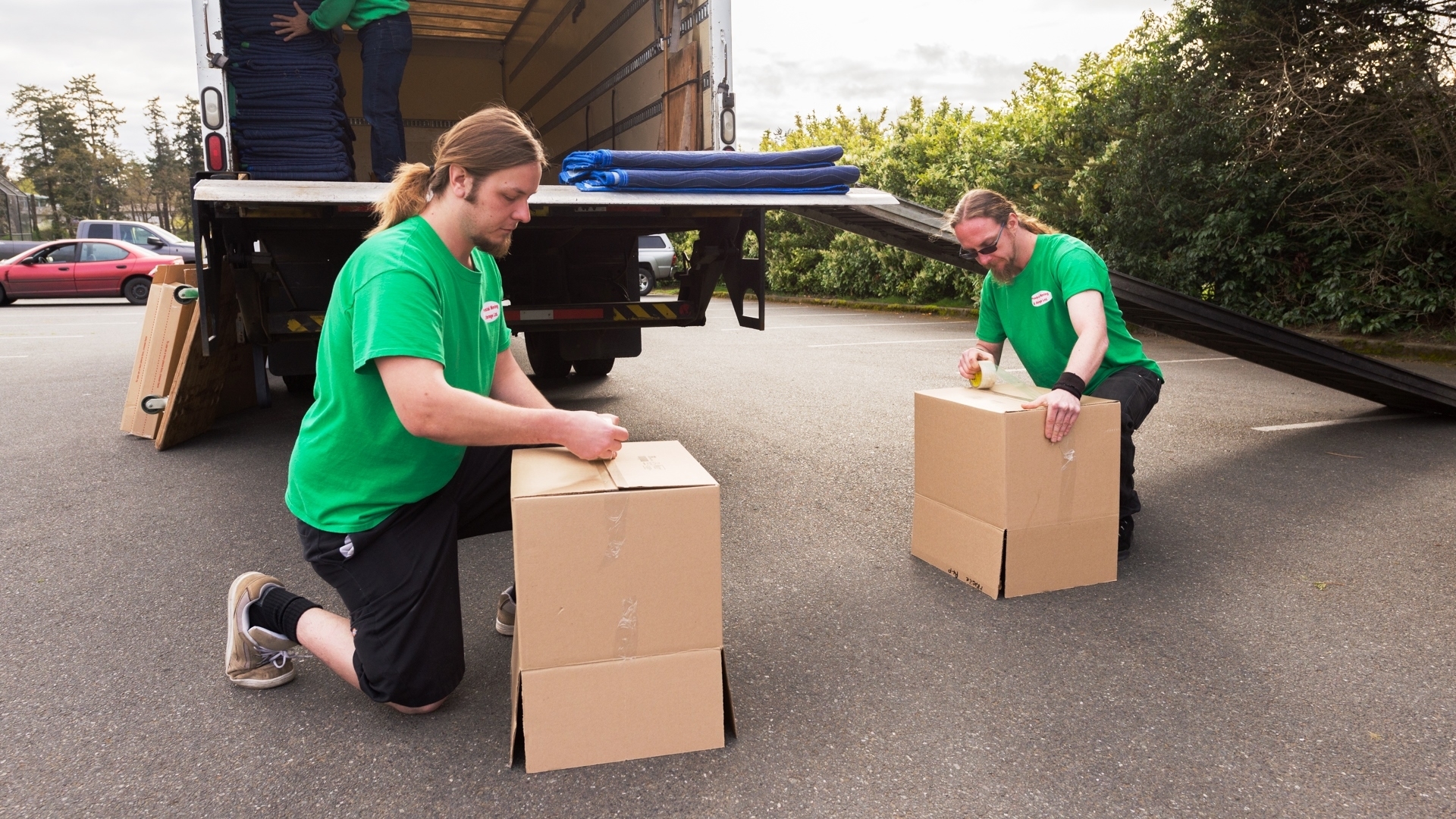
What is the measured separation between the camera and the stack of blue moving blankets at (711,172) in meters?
4.11

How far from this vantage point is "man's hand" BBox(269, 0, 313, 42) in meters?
4.71

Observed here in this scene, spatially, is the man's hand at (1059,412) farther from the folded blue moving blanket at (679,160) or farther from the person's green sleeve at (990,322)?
the folded blue moving blanket at (679,160)

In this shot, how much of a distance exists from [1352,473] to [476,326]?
14.1 ft

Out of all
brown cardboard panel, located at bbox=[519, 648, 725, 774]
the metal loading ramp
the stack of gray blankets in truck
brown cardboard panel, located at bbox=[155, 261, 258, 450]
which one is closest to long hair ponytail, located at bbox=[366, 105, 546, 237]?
brown cardboard panel, located at bbox=[519, 648, 725, 774]

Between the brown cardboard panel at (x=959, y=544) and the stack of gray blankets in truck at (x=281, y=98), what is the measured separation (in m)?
3.39

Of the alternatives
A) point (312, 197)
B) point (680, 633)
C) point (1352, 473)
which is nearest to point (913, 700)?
point (680, 633)

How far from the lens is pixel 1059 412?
296 centimetres

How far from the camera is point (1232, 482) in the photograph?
14.7 feet

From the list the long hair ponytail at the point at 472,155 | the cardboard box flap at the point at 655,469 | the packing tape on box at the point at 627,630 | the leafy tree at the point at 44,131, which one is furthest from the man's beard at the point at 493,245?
the leafy tree at the point at 44,131

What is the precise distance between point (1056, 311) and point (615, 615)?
2.16 meters

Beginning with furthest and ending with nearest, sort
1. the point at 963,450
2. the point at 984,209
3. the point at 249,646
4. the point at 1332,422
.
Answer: the point at 1332,422 → the point at 984,209 → the point at 963,450 → the point at 249,646

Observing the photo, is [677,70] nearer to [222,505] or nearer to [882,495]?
[882,495]

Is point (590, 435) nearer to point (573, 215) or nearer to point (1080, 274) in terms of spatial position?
point (1080, 274)

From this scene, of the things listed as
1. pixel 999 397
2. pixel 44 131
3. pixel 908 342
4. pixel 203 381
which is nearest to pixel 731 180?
pixel 999 397
